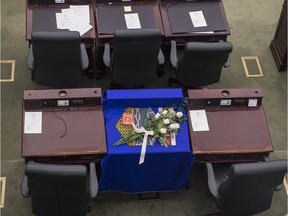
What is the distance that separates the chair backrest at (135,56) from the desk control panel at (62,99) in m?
0.58

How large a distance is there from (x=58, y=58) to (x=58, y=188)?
157 cm

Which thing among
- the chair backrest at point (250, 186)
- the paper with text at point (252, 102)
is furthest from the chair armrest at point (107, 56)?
the chair backrest at point (250, 186)

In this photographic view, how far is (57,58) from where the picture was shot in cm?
552

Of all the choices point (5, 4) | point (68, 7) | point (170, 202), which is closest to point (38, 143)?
point (170, 202)

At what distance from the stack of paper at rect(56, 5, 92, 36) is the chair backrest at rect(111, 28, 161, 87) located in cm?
57

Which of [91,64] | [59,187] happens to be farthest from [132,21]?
[59,187]

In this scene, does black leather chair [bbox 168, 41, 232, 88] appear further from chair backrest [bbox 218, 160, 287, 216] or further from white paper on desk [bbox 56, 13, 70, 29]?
chair backrest [bbox 218, 160, 287, 216]

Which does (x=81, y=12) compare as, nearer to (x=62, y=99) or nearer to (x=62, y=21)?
(x=62, y=21)

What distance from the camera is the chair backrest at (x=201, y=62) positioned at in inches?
214

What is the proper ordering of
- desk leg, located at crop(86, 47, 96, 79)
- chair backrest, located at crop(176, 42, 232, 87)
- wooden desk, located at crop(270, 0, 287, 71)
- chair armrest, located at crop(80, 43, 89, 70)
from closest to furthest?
chair backrest, located at crop(176, 42, 232, 87), chair armrest, located at crop(80, 43, 89, 70), desk leg, located at crop(86, 47, 96, 79), wooden desk, located at crop(270, 0, 287, 71)

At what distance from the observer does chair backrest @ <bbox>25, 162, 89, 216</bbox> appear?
4297 mm

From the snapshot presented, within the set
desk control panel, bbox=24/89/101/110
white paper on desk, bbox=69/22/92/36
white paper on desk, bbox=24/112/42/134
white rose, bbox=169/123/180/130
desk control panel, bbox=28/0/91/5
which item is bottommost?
white rose, bbox=169/123/180/130

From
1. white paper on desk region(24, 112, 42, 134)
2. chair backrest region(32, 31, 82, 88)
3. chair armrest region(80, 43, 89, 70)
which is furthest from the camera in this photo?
chair armrest region(80, 43, 89, 70)

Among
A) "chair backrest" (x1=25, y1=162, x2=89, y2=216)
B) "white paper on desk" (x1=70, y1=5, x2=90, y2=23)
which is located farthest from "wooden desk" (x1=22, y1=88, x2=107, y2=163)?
"white paper on desk" (x1=70, y1=5, x2=90, y2=23)
